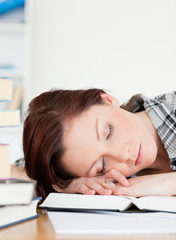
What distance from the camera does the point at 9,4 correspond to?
2969mm

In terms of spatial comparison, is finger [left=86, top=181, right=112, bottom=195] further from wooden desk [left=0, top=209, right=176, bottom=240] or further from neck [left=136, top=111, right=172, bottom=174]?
neck [left=136, top=111, right=172, bottom=174]

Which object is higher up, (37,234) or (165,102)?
(165,102)

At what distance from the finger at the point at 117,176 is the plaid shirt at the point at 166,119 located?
326 millimetres

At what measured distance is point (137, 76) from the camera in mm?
3277

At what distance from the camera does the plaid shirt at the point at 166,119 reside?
54.6 inches

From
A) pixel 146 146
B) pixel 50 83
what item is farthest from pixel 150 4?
pixel 146 146

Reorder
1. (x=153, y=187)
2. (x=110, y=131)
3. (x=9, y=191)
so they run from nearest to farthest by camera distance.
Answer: (x=9, y=191)
(x=153, y=187)
(x=110, y=131)

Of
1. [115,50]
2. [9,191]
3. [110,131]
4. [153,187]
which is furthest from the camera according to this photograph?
[115,50]

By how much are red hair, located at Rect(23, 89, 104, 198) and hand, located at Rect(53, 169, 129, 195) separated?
5cm

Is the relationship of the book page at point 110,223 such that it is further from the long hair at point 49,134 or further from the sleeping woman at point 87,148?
the long hair at point 49,134

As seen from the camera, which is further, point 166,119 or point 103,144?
point 166,119

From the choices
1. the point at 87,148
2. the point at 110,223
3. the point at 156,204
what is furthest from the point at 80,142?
the point at 110,223

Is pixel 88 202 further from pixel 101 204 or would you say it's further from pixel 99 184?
pixel 99 184

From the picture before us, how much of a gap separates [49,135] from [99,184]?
0.70 ft
